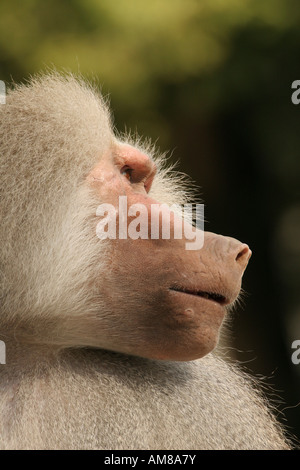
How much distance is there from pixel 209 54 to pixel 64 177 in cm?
387

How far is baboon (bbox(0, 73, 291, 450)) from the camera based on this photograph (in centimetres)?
238

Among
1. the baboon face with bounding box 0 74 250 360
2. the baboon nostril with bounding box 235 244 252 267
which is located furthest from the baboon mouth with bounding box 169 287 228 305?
the baboon nostril with bounding box 235 244 252 267

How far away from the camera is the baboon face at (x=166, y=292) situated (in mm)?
2459

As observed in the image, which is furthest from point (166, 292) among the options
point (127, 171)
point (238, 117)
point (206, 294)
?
point (238, 117)

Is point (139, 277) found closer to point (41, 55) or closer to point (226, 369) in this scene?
point (226, 369)

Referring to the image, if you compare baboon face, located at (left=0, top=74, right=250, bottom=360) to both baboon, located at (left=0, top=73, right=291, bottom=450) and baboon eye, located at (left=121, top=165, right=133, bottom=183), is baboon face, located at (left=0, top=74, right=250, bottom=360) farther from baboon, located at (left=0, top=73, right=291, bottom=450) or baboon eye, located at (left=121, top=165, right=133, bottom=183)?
baboon eye, located at (left=121, top=165, right=133, bottom=183)

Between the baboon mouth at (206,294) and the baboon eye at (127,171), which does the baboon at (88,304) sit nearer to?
the baboon mouth at (206,294)

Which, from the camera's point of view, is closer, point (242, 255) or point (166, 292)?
point (166, 292)

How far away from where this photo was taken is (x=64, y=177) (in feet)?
8.17

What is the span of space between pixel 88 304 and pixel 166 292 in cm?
26

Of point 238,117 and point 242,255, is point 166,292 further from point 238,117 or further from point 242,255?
point 238,117

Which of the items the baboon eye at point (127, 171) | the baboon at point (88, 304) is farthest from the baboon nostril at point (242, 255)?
the baboon eye at point (127, 171)

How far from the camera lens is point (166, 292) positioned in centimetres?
245
